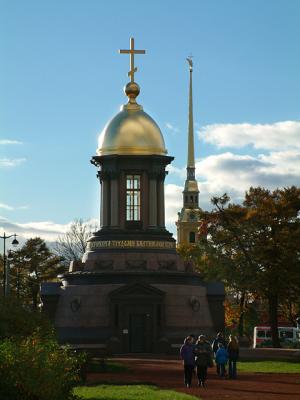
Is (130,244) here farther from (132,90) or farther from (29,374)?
(29,374)

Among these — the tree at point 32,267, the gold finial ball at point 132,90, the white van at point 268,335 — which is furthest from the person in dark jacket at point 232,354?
the tree at point 32,267

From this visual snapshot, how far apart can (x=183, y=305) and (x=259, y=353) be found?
687cm

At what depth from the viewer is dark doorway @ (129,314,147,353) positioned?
6366cm

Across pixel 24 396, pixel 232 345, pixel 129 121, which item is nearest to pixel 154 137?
pixel 129 121

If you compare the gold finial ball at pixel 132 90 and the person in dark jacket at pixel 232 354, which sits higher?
the gold finial ball at pixel 132 90

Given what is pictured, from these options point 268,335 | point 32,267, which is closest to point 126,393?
point 268,335

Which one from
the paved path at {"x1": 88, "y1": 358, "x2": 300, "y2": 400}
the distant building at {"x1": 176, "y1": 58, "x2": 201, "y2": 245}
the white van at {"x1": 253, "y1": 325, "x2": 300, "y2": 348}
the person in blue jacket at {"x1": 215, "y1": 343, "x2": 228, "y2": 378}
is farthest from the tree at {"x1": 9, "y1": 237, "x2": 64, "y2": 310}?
the distant building at {"x1": 176, "y1": 58, "x2": 201, "y2": 245}

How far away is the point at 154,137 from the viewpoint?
228 ft


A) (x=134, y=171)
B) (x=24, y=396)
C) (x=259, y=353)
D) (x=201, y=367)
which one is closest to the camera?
(x=24, y=396)

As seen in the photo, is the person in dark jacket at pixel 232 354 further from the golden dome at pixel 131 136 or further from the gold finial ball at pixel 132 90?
the gold finial ball at pixel 132 90

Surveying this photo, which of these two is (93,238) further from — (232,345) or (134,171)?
(232,345)

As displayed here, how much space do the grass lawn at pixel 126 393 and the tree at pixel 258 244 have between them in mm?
35949

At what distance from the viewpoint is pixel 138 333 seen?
209 feet

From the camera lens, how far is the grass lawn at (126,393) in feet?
94.9
